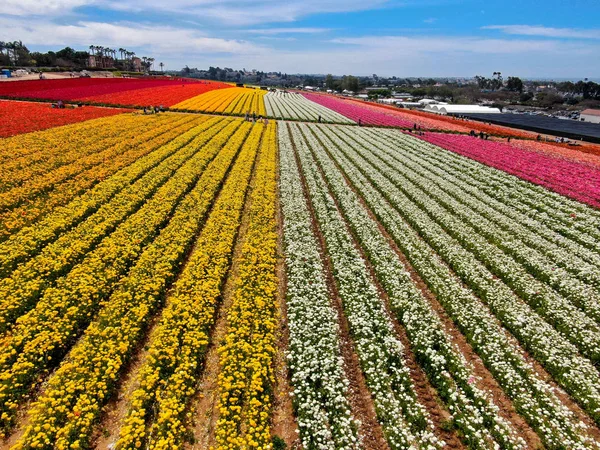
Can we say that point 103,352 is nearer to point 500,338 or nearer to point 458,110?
point 500,338

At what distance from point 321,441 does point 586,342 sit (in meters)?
10.6

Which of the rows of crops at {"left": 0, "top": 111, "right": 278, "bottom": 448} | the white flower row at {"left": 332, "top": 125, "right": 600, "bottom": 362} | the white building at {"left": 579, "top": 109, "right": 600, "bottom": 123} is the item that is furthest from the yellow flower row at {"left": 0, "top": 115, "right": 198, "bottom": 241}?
the white building at {"left": 579, "top": 109, "right": 600, "bottom": 123}

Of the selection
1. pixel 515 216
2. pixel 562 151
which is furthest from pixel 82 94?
pixel 562 151

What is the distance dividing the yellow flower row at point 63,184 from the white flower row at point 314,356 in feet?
41.9

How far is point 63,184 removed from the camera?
73.6ft

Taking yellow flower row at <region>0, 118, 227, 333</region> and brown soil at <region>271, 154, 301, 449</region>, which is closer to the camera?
brown soil at <region>271, 154, 301, 449</region>

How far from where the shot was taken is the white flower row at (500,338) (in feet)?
32.5

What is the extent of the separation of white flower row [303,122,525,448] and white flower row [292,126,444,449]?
685 mm

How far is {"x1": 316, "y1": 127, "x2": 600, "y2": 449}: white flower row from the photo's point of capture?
32.5 ft

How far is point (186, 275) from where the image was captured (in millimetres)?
14539

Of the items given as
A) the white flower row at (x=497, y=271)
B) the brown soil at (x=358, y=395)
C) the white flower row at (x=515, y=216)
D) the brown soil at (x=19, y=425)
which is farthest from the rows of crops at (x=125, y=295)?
the white flower row at (x=515, y=216)

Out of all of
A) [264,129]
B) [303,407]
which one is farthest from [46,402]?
[264,129]

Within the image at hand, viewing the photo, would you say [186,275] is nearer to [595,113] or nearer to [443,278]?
[443,278]

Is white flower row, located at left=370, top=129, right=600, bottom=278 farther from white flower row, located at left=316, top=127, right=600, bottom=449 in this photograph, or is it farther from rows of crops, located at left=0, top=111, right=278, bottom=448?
rows of crops, located at left=0, top=111, right=278, bottom=448
